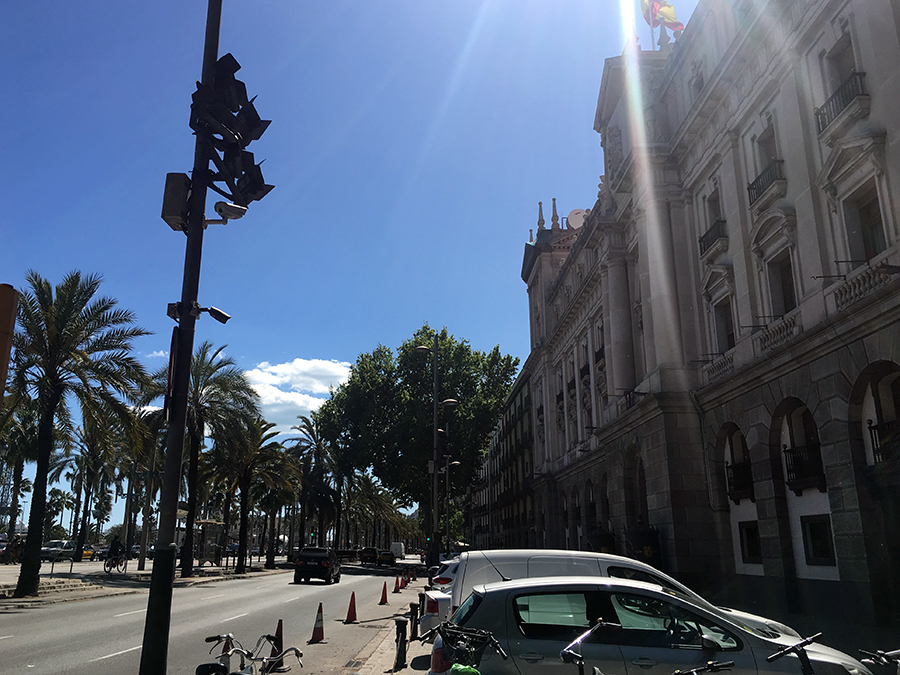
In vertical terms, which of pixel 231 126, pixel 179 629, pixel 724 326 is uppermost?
pixel 724 326

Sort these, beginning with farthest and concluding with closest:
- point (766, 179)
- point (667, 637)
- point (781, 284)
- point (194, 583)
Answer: point (194, 583)
point (781, 284)
point (766, 179)
point (667, 637)

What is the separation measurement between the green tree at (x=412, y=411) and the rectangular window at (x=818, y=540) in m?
37.9

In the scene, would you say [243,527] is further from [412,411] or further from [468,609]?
[468,609]

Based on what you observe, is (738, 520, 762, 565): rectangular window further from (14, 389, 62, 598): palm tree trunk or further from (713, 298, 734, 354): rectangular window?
(14, 389, 62, 598): palm tree trunk

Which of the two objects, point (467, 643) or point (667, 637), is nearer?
point (467, 643)

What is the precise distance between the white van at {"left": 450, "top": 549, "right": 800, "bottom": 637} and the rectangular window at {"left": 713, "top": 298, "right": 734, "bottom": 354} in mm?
13539

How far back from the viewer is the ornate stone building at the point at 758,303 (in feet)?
45.8

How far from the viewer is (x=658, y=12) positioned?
2755cm

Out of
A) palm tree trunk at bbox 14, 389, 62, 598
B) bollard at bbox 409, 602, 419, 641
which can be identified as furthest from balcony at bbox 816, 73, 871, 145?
palm tree trunk at bbox 14, 389, 62, 598

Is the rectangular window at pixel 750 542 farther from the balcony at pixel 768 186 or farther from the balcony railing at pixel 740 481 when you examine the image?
the balcony at pixel 768 186

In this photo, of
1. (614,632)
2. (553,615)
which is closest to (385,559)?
(553,615)

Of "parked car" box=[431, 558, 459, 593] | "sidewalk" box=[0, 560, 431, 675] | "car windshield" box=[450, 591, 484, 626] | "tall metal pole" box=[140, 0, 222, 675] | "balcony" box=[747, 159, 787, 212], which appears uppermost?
"balcony" box=[747, 159, 787, 212]

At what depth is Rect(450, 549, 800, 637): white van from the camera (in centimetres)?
921

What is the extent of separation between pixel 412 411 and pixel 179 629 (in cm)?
3993
